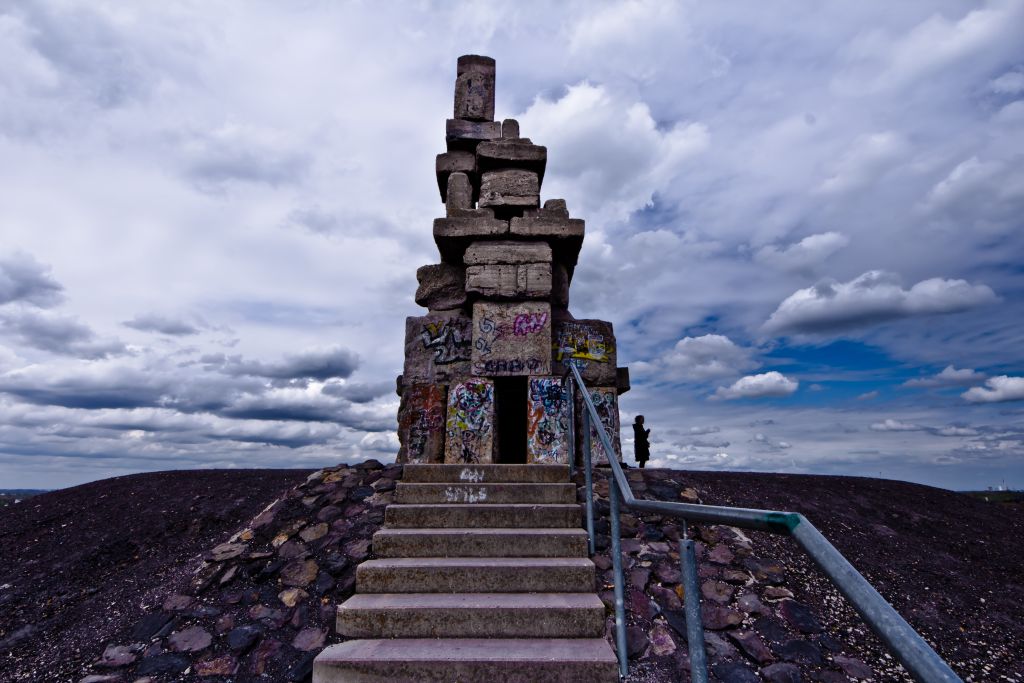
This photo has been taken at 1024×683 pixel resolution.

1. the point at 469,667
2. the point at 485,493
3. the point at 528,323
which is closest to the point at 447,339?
the point at 528,323

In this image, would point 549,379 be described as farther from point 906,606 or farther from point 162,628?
point 162,628

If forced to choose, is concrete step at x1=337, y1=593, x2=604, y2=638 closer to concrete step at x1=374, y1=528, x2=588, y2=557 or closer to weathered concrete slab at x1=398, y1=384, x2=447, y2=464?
concrete step at x1=374, y1=528, x2=588, y2=557

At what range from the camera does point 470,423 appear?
615cm

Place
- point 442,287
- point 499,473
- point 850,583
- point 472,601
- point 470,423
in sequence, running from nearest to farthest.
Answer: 1. point 850,583
2. point 472,601
3. point 499,473
4. point 470,423
5. point 442,287

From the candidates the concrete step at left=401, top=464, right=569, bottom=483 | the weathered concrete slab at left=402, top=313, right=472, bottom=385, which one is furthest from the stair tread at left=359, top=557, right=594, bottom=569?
the weathered concrete slab at left=402, top=313, right=472, bottom=385

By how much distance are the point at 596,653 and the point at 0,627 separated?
454 cm

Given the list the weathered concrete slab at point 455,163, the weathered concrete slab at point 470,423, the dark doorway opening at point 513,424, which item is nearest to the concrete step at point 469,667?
the weathered concrete slab at point 470,423

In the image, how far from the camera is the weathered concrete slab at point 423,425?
20.1 feet

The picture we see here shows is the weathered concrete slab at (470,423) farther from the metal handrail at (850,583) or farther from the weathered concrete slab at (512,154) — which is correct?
the metal handrail at (850,583)

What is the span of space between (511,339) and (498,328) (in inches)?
8.0

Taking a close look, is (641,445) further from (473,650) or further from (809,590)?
(473,650)

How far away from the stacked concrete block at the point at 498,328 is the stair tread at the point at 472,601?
2403mm

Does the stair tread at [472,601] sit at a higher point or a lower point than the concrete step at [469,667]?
higher

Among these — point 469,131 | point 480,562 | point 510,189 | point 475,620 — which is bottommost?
point 475,620
